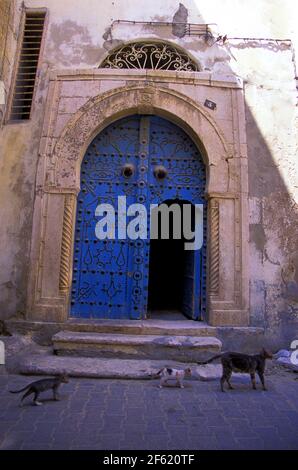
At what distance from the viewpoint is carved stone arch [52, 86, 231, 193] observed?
5.20m

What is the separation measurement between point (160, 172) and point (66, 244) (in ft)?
5.85

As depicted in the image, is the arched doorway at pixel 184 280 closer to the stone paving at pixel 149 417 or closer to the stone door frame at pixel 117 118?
the stone door frame at pixel 117 118

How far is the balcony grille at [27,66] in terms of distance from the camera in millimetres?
5621

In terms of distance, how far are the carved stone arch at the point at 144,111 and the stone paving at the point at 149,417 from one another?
9.25 ft

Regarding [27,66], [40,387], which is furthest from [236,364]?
[27,66]

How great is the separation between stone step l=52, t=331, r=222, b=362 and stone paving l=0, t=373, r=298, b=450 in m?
0.58

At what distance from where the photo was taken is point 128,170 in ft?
17.7

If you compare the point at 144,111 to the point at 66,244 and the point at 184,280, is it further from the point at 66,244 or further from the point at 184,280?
the point at 184,280

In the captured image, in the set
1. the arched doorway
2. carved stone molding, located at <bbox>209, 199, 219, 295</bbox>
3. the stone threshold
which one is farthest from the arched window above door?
the stone threshold

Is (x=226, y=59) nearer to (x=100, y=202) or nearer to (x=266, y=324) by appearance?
(x=100, y=202)

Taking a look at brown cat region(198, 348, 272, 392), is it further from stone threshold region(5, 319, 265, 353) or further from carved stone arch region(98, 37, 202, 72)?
carved stone arch region(98, 37, 202, 72)

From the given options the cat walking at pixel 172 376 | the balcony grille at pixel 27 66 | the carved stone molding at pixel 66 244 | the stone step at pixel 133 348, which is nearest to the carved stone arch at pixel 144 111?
the carved stone molding at pixel 66 244

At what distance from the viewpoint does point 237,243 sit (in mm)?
5047
